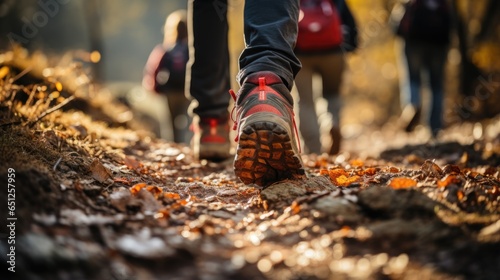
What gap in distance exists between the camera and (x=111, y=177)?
2.01 meters

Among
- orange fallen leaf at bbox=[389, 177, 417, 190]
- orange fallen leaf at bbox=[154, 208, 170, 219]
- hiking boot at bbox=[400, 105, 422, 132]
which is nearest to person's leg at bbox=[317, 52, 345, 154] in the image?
hiking boot at bbox=[400, 105, 422, 132]

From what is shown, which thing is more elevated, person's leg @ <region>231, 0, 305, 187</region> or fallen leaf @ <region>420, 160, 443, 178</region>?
person's leg @ <region>231, 0, 305, 187</region>

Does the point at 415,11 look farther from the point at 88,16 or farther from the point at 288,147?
the point at 88,16

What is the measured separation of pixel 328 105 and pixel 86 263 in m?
4.03

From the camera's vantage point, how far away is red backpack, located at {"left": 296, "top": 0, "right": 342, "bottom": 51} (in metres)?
4.46

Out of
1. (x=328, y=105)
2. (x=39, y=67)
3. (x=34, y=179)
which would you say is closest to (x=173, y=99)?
(x=39, y=67)

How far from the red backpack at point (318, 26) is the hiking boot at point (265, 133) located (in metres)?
2.56

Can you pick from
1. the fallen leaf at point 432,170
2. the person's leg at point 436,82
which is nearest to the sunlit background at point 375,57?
the person's leg at point 436,82

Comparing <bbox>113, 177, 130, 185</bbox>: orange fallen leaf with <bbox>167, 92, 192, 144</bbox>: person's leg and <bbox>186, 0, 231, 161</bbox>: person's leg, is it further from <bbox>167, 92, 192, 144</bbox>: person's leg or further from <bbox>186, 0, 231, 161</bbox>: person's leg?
<bbox>167, 92, 192, 144</bbox>: person's leg

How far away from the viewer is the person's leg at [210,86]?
300cm

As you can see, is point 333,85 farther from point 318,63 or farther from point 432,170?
point 432,170

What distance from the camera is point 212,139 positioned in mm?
3078

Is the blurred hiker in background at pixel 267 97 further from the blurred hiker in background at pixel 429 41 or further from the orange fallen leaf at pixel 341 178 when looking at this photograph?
the blurred hiker in background at pixel 429 41

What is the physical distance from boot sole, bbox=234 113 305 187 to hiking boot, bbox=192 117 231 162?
1.05 meters
